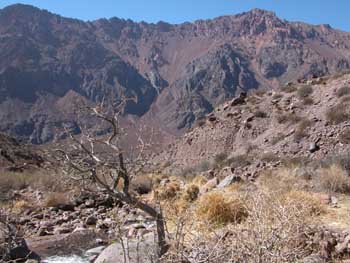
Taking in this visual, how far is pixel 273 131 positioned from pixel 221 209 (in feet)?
59.5

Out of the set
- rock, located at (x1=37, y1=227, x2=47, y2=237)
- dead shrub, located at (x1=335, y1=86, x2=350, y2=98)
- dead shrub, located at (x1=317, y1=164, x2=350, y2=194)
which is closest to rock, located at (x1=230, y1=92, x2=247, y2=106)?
dead shrub, located at (x1=335, y1=86, x2=350, y2=98)

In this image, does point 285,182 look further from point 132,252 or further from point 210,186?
point 132,252

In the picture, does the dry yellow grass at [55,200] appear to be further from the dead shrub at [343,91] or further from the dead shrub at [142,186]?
the dead shrub at [343,91]

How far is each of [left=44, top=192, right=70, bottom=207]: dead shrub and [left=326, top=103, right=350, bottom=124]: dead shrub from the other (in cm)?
1304

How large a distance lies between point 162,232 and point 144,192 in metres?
16.8

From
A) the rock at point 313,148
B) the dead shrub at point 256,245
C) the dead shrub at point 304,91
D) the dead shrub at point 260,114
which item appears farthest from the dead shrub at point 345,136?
the dead shrub at point 256,245

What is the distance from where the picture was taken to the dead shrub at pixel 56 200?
20.0 meters

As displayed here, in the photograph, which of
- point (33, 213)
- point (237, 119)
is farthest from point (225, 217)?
point (237, 119)

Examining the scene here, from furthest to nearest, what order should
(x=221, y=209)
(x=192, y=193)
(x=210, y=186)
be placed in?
(x=210, y=186), (x=192, y=193), (x=221, y=209)

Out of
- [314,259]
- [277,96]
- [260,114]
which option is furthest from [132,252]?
[277,96]

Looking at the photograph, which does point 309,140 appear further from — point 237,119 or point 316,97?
point 237,119

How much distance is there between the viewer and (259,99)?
3378cm

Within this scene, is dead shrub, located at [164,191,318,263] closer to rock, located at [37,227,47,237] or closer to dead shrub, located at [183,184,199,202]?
dead shrub, located at [183,184,199,202]

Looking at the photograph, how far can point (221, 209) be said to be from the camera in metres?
10.7
